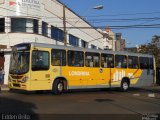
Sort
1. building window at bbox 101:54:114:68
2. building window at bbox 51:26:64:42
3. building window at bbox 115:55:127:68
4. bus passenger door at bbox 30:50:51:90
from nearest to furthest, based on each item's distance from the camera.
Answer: bus passenger door at bbox 30:50:51:90
building window at bbox 101:54:114:68
building window at bbox 115:55:127:68
building window at bbox 51:26:64:42

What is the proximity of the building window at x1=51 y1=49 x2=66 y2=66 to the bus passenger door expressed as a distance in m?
0.54

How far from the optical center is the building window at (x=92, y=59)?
26.6 meters

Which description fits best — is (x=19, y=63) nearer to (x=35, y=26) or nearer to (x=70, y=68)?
(x=70, y=68)

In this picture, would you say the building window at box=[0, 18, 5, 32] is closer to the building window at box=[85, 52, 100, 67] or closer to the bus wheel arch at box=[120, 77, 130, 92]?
the building window at box=[85, 52, 100, 67]

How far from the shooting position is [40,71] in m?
23.0

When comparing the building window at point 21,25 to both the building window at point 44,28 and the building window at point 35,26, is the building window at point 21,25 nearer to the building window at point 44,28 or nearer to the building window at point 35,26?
the building window at point 35,26

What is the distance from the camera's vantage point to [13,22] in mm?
37000

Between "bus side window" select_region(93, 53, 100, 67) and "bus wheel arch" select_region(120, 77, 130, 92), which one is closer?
"bus side window" select_region(93, 53, 100, 67)

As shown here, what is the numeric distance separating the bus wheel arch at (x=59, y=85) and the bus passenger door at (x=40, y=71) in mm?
577

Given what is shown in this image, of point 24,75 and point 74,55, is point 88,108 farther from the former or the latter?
point 74,55

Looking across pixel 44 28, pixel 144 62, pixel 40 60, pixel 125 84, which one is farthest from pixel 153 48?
pixel 40 60

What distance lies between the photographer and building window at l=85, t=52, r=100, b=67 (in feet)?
87.1

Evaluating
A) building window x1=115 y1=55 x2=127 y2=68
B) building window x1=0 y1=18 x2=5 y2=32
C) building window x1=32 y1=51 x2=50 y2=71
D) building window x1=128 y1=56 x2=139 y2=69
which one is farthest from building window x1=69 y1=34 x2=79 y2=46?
building window x1=32 y1=51 x2=50 y2=71

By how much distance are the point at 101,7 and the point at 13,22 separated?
822 centimetres
